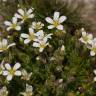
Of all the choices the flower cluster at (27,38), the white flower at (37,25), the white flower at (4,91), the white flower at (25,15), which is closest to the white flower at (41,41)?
the flower cluster at (27,38)

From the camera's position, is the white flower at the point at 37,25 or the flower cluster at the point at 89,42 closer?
the flower cluster at the point at 89,42

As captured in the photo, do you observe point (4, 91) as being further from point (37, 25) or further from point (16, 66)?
point (37, 25)

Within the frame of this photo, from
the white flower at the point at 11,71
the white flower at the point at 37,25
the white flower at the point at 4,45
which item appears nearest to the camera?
the white flower at the point at 11,71

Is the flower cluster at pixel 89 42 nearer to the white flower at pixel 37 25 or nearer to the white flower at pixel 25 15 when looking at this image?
the white flower at pixel 37 25

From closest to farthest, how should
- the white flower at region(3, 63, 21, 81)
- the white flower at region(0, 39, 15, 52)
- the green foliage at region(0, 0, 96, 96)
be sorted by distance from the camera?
the white flower at region(3, 63, 21, 81)
the green foliage at region(0, 0, 96, 96)
the white flower at region(0, 39, 15, 52)

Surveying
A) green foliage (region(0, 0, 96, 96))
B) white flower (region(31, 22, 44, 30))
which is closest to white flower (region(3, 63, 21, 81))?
green foliage (region(0, 0, 96, 96))

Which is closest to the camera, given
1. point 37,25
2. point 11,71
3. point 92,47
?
point 11,71

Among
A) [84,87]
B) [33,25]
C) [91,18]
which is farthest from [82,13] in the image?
[84,87]

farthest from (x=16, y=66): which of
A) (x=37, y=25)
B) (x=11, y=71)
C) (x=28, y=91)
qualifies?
(x=37, y=25)

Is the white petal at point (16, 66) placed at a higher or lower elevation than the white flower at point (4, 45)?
lower

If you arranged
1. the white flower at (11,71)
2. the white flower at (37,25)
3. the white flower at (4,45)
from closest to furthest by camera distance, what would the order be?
the white flower at (11,71) < the white flower at (4,45) < the white flower at (37,25)

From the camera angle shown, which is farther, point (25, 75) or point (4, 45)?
point (4, 45)

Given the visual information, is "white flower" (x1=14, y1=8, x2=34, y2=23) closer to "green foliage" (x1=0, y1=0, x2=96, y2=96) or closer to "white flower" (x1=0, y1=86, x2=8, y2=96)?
"green foliage" (x1=0, y1=0, x2=96, y2=96)

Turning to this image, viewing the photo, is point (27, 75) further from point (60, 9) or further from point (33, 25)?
point (60, 9)
